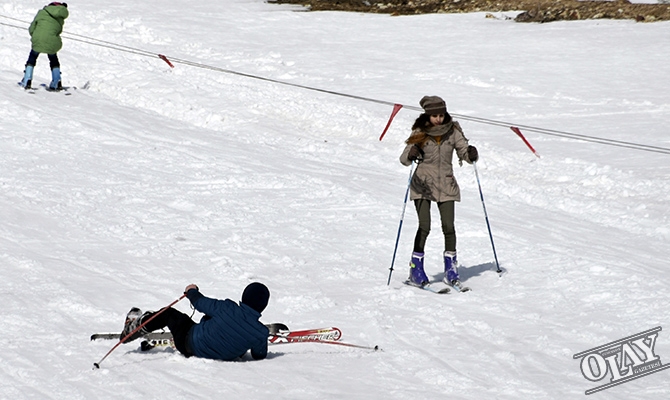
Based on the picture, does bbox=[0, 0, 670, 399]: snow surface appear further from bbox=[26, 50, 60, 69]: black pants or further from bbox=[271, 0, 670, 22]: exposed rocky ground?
bbox=[271, 0, 670, 22]: exposed rocky ground

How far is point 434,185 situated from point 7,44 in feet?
43.8

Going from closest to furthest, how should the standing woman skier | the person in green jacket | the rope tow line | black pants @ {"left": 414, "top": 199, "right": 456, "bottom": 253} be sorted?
the standing woman skier < black pants @ {"left": 414, "top": 199, "right": 456, "bottom": 253} < the rope tow line < the person in green jacket

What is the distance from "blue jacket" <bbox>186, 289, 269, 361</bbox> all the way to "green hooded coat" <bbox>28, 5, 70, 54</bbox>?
36.4 feet

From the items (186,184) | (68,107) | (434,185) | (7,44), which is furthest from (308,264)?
(7,44)

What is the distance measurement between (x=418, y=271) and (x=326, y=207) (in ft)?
9.76

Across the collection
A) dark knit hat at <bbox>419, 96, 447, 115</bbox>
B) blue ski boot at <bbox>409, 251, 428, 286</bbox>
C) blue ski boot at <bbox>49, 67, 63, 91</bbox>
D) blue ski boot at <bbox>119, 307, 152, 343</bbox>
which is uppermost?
dark knit hat at <bbox>419, 96, 447, 115</bbox>

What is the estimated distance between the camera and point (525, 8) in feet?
81.7

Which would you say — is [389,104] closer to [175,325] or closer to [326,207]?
[326,207]

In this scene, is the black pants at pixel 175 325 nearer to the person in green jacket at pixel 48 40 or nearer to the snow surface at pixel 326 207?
the snow surface at pixel 326 207

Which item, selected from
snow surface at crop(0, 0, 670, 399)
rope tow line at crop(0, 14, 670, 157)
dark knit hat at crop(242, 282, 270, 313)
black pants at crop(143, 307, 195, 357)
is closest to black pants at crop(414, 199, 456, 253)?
snow surface at crop(0, 0, 670, 399)

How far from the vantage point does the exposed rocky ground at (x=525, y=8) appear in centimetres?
2284

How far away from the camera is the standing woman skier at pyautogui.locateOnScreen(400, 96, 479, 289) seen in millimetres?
8297

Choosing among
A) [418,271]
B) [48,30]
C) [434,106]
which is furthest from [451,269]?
[48,30]

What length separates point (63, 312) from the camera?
7.41 meters
